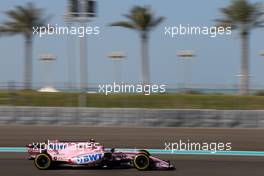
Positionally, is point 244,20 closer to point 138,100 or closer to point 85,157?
point 138,100

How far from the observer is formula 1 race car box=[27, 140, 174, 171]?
702 centimetres

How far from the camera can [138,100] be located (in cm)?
1487

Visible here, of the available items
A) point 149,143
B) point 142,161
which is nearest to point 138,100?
point 149,143

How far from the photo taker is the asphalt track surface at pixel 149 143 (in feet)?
24.6

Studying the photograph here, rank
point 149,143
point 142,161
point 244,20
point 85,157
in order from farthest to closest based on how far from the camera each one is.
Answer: point 244,20, point 149,143, point 142,161, point 85,157

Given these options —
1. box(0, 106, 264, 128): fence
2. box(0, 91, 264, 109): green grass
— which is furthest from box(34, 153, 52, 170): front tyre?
box(0, 91, 264, 109): green grass

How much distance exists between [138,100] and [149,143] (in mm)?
4213

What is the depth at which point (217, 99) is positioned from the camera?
647 inches

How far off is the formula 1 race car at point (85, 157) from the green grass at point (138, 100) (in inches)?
294

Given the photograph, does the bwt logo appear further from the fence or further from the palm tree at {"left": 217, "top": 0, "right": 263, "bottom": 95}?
the palm tree at {"left": 217, "top": 0, "right": 263, "bottom": 95}

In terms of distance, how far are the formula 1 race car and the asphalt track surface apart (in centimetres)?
10

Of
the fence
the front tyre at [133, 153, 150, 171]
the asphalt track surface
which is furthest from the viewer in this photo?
the fence

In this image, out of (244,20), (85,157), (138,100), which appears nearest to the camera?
(85,157)

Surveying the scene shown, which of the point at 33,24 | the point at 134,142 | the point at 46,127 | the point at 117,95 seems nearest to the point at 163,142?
the point at 134,142
